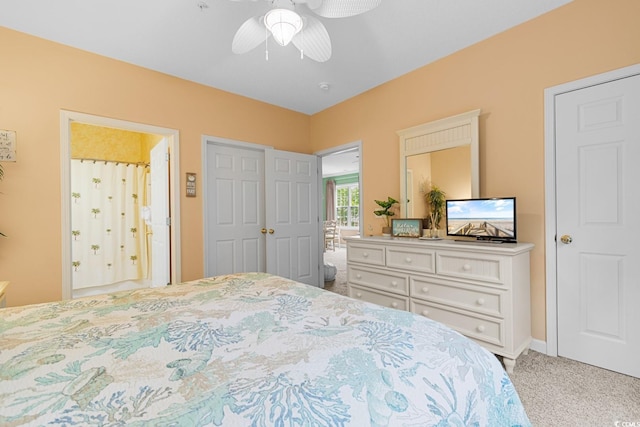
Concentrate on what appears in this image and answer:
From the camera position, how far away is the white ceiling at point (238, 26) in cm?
215

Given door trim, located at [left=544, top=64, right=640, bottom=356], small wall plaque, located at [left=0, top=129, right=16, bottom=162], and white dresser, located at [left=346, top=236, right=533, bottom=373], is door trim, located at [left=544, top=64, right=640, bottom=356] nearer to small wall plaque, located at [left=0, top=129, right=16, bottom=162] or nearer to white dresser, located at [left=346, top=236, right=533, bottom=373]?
white dresser, located at [left=346, top=236, right=533, bottom=373]

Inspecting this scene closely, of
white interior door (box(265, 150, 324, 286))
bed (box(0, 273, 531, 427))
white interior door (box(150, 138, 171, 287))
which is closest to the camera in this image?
bed (box(0, 273, 531, 427))

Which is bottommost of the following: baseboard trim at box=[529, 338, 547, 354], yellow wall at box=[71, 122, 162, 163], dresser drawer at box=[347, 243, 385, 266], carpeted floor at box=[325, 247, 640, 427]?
carpeted floor at box=[325, 247, 640, 427]

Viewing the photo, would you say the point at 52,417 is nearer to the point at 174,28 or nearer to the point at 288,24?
the point at 288,24

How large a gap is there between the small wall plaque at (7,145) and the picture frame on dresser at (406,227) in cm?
345

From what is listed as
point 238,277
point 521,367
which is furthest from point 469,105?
point 238,277

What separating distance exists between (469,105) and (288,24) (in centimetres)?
188

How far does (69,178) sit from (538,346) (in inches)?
169

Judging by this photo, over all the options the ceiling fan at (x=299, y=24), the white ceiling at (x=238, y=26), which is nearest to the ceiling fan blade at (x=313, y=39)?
Answer: the ceiling fan at (x=299, y=24)

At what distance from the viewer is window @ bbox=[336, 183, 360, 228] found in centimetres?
955

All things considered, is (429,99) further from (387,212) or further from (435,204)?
(387,212)

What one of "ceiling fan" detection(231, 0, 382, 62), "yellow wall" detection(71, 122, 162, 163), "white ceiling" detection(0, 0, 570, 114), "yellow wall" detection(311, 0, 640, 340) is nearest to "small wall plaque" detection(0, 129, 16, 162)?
"white ceiling" detection(0, 0, 570, 114)

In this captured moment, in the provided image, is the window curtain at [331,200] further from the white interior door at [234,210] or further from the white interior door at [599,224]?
the white interior door at [599,224]

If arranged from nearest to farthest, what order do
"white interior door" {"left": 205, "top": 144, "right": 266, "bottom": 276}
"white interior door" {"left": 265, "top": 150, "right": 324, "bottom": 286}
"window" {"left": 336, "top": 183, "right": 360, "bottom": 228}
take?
"white interior door" {"left": 205, "top": 144, "right": 266, "bottom": 276} < "white interior door" {"left": 265, "top": 150, "right": 324, "bottom": 286} < "window" {"left": 336, "top": 183, "right": 360, "bottom": 228}
